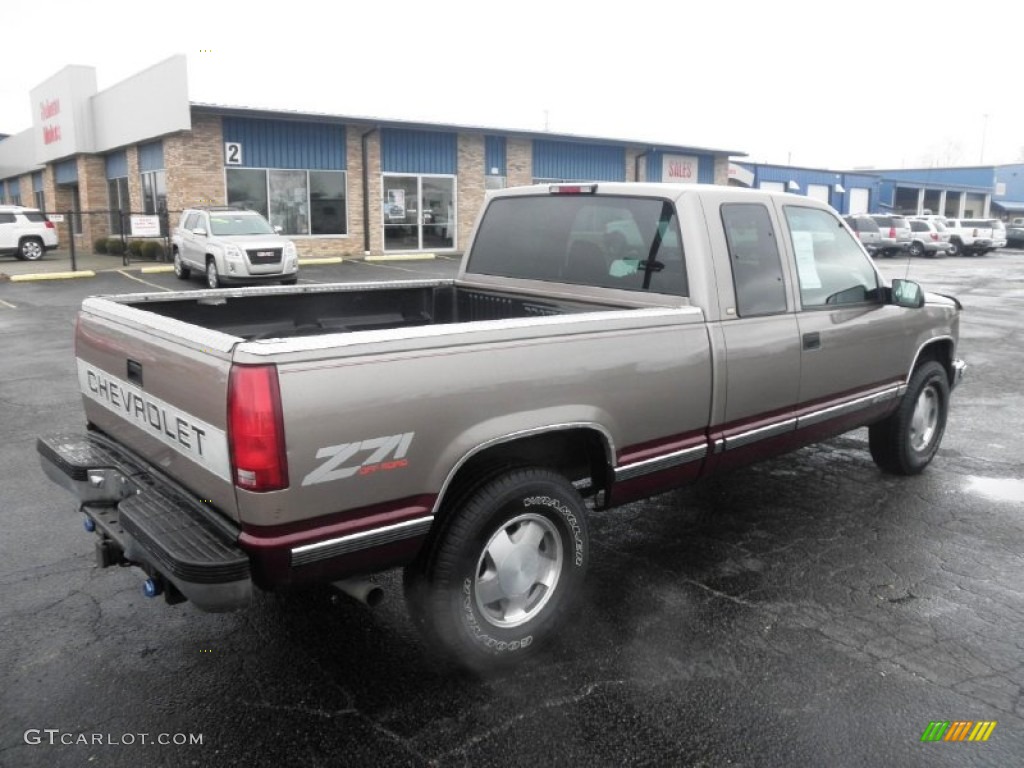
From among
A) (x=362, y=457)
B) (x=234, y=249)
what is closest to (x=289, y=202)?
(x=234, y=249)

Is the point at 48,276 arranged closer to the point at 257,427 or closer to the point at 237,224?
the point at 237,224

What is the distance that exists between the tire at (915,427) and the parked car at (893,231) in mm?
30677

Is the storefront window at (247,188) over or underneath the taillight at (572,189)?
over

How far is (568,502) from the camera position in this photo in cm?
345

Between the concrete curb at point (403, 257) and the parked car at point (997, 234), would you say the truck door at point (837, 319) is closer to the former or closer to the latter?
the concrete curb at point (403, 257)

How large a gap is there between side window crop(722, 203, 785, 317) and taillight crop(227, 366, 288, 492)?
2403 millimetres

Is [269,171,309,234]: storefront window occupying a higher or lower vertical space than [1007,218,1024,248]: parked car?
higher

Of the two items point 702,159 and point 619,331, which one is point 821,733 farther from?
point 702,159

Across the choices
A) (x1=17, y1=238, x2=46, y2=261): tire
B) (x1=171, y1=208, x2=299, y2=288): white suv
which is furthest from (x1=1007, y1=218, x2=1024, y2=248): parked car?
(x1=17, y1=238, x2=46, y2=261): tire

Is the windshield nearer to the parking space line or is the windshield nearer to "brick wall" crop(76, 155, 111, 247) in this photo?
the parking space line

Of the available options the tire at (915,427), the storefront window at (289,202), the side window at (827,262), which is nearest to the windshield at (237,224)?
the storefront window at (289,202)

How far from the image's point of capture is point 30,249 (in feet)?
88.9

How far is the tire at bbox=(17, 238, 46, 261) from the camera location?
26938 mm

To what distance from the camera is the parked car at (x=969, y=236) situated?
3747 cm
